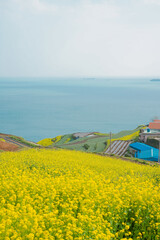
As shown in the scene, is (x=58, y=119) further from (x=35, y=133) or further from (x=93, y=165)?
(x=93, y=165)

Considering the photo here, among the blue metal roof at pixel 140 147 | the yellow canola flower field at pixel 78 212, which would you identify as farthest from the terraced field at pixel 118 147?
the yellow canola flower field at pixel 78 212

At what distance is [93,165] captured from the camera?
21125 millimetres

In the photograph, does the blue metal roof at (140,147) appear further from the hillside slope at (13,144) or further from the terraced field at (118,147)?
the hillside slope at (13,144)

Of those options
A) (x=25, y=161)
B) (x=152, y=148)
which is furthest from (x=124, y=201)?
(x=152, y=148)

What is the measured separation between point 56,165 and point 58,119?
104 meters

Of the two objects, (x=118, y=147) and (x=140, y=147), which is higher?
(x=140, y=147)

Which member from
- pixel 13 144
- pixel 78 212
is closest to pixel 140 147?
pixel 13 144

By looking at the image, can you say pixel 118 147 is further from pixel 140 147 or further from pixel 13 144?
pixel 13 144

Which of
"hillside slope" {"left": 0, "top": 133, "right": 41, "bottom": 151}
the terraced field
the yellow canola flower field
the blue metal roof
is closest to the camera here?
the yellow canola flower field

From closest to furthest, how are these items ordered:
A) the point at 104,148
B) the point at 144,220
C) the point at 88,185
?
the point at 144,220 < the point at 88,185 < the point at 104,148

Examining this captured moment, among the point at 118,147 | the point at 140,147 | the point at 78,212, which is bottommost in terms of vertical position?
the point at 118,147

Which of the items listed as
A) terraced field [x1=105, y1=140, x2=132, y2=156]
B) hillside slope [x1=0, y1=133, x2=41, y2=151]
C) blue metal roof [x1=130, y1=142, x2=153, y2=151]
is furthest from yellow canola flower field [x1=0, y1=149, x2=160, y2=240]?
terraced field [x1=105, y1=140, x2=132, y2=156]

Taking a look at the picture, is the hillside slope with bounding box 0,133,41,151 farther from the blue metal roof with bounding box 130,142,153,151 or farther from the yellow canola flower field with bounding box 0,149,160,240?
the yellow canola flower field with bounding box 0,149,160,240

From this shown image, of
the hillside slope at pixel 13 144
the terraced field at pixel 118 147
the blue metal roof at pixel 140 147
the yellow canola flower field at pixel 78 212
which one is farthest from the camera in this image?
the terraced field at pixel 118 147
